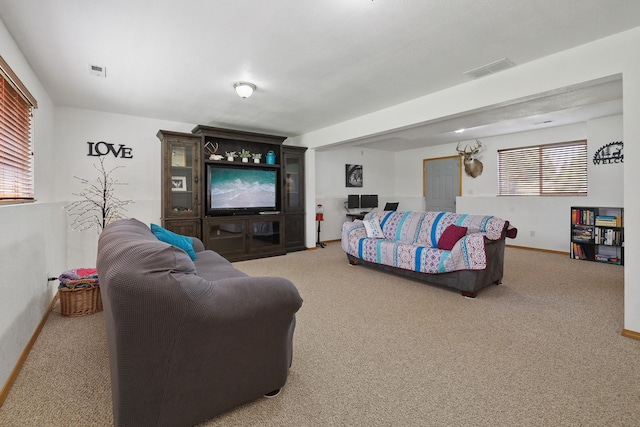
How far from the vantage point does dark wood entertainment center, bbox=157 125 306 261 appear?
480 cm

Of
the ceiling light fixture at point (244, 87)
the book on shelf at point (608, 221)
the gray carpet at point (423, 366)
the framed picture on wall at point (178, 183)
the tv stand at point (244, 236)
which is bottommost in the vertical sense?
the gray carpet at point (423, 366)

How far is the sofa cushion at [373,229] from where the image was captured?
15.6 feet

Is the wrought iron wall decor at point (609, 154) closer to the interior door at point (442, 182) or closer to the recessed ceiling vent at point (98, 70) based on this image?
the interior door at point (442, 182)

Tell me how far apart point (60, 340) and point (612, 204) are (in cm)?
743

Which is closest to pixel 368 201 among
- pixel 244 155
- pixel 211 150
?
pixel 244 155

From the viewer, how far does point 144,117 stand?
191 inches

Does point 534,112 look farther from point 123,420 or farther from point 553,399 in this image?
point 123,420

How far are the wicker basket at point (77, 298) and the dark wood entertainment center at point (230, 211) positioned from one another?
1833 mm

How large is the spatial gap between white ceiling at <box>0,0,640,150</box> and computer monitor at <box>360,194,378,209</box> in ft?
12.0

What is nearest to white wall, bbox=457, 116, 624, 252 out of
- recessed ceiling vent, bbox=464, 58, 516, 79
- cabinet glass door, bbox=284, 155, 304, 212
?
recessed ceiling vent, bbox=464, 58, 516, 79

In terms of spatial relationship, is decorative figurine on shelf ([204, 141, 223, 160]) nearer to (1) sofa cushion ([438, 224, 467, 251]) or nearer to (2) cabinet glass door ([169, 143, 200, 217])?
(2) cabinet glass door ([169, 143, 200, 217])

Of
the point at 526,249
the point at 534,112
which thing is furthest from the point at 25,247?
the point at 526,249

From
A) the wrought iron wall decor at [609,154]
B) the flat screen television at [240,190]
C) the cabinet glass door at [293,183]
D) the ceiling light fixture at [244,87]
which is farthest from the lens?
the cabinet glass door at [293,183]

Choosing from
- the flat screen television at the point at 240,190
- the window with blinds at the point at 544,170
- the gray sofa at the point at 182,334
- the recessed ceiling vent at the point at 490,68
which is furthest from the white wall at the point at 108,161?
the window with blinds at the point at 544,170
